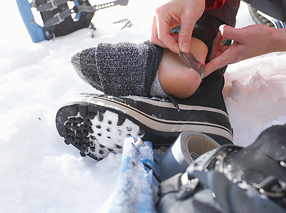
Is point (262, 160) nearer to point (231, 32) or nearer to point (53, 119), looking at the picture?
point (231, 32)

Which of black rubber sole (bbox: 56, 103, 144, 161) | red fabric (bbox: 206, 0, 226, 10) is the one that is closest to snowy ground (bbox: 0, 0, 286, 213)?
black rubber sole (bbox: 56, 103, 144, 161)

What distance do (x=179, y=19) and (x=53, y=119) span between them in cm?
53

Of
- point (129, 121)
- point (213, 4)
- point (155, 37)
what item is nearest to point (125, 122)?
point (129, 121)

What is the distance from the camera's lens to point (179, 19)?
0.59 meters

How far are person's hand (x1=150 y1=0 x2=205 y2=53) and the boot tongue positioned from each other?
325 mm

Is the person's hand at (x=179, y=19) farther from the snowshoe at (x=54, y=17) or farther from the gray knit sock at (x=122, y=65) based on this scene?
the snowshoe at (x=54, y=17)

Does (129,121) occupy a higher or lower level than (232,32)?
lower

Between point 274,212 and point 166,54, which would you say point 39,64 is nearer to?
point 166,54

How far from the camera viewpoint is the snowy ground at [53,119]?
1.70 ft

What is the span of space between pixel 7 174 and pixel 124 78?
1.33 ft

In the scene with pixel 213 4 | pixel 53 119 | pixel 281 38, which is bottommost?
pixel 53 119

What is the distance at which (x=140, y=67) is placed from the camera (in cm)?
57

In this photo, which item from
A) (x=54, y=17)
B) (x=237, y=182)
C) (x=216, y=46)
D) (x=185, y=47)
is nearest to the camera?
(x=237, y=182)

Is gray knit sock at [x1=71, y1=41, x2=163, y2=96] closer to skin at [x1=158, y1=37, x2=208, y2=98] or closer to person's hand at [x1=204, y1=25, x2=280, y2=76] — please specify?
skin at [x1=158, y1=37, x2=208, y2=98]
